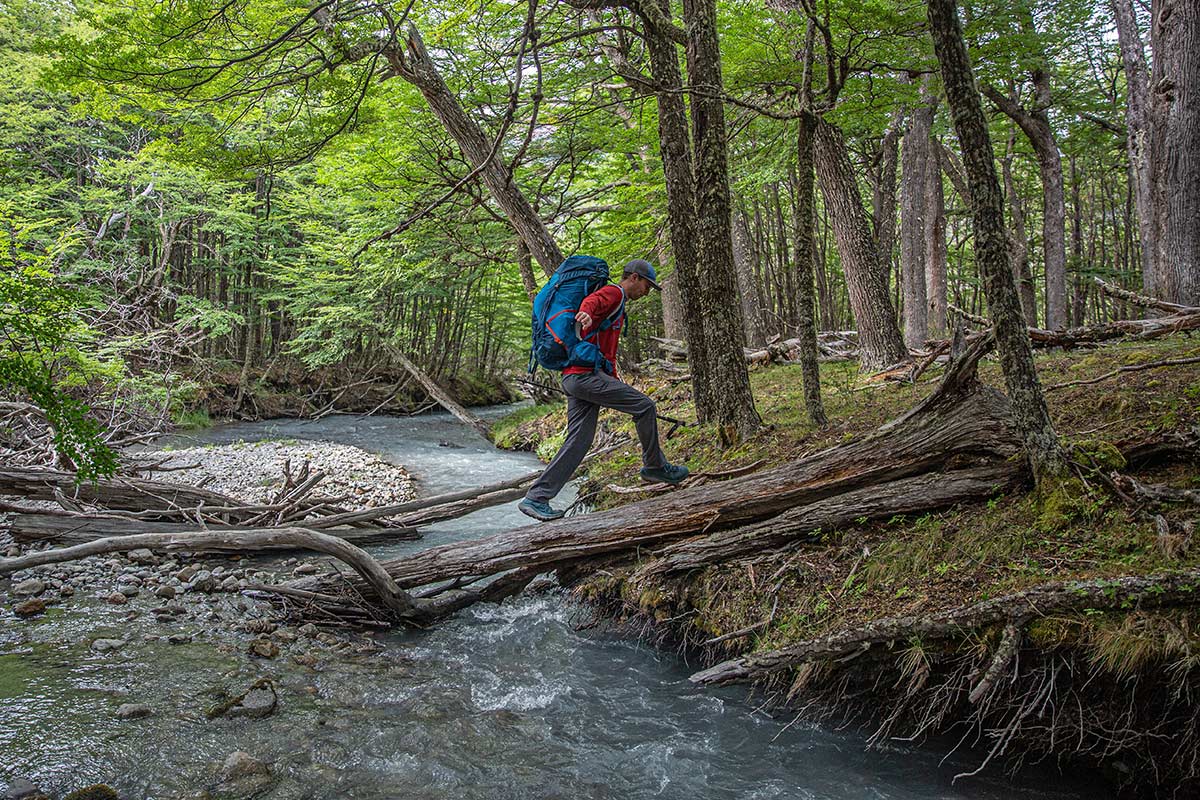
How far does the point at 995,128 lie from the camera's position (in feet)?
50.7

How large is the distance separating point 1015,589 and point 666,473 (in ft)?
9.66

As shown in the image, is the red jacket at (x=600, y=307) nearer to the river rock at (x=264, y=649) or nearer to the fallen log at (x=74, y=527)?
the river rock at (x=264, y=649)

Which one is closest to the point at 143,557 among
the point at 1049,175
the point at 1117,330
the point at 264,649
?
the point at 264,649

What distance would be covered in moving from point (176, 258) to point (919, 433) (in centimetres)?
2832

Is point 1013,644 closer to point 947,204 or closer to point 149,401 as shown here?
point 149,401

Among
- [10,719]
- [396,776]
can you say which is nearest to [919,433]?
[396,776]

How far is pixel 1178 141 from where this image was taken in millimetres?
8133

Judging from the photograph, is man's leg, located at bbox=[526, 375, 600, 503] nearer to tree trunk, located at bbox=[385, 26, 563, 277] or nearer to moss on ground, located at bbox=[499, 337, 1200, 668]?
moss on ground, located at bbox=[499, 337, 1200, 668]

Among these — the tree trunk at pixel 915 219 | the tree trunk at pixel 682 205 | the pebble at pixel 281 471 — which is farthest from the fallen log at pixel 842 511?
the tree trunk at pixel 915 219

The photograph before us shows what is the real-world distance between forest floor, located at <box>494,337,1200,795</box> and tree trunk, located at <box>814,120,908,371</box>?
129 inches

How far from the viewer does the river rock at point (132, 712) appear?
154 inches

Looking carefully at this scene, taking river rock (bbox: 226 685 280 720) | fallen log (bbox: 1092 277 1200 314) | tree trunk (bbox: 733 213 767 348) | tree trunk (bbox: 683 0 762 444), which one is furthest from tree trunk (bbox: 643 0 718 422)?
tree trunk (bbox: 733 213 767 348)

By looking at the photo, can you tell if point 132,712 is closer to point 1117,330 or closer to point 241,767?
point 241,767

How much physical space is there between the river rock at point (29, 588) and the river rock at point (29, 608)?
37cm
